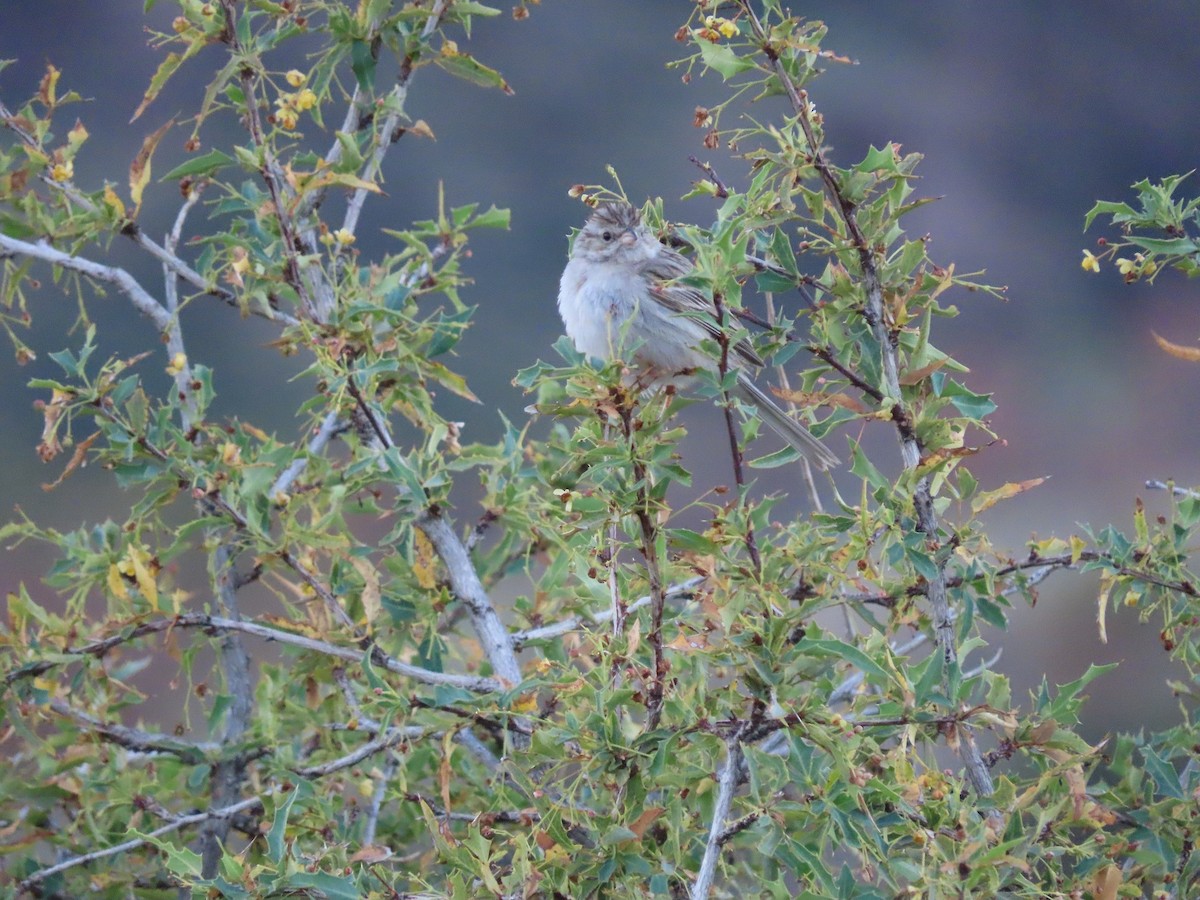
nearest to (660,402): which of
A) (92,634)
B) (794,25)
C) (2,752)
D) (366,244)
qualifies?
(794,25)

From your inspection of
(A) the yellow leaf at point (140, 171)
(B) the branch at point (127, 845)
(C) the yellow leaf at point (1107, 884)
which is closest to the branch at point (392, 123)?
(A) the yellow leaf at point (140, 171)

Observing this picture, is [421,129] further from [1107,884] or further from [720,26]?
[1107,884]

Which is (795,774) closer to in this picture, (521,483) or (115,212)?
(521,483)

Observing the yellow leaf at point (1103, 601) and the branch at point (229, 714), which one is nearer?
the yellow leaf at point (1103, 601)

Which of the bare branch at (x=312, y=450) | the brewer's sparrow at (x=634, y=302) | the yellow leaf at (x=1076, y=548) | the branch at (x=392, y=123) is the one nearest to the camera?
the yellow leaf at (x=1076, y=548)

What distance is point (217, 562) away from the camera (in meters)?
2.64

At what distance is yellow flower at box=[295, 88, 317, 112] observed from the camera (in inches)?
86.4

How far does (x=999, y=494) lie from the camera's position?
1.70 meters

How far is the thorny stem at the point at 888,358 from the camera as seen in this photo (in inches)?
66.4

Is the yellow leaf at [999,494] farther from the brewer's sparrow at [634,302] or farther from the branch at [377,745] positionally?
the brewer's sparrow at [634,302]

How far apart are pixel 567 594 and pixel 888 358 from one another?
959 millimetres

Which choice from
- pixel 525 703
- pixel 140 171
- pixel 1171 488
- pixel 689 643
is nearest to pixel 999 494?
pixel 1171 488

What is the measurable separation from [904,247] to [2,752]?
2.34 m

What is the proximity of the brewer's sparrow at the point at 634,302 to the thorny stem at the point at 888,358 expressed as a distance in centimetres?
104
